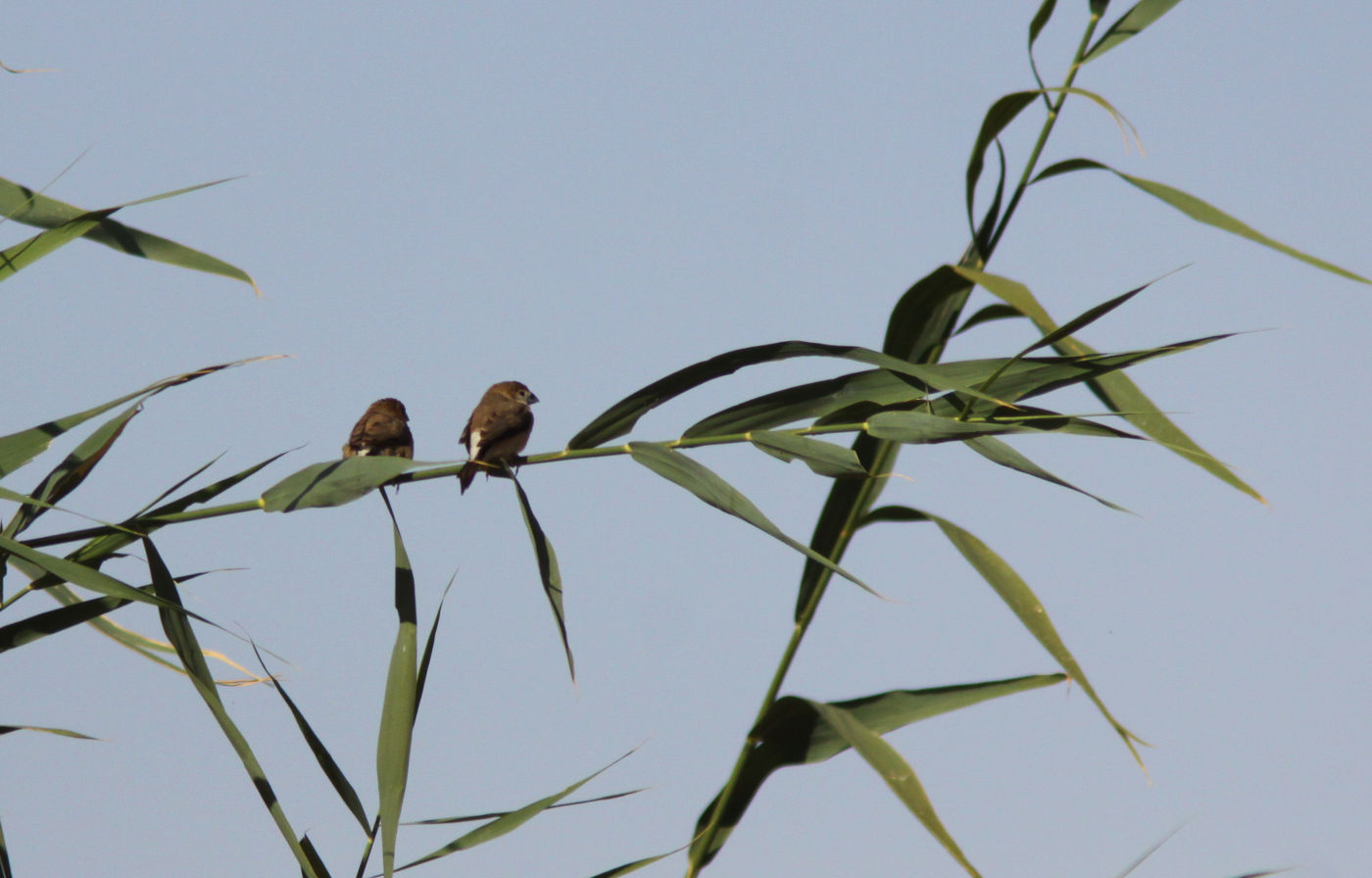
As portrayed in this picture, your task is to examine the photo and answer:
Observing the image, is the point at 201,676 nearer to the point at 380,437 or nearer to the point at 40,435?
the point at 40,435

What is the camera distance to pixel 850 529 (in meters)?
2.23

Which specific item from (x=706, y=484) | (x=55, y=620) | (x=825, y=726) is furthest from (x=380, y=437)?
(x=825, y=726)

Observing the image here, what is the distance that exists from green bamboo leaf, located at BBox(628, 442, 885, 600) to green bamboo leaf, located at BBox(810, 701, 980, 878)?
216 millimetres

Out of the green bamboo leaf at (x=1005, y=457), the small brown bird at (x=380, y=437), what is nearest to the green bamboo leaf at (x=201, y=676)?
the green bamboo leaf at (x=1005, y=457)

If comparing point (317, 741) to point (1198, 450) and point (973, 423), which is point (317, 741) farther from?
point (1198, 450)

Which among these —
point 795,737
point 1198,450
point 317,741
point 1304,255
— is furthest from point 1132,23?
point 317,741

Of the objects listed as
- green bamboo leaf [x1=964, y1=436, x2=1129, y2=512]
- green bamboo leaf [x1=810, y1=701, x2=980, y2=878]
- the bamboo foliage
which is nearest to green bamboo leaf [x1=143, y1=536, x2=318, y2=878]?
the bamboo foliage

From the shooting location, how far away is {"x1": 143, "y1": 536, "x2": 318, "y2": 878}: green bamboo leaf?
2146mm

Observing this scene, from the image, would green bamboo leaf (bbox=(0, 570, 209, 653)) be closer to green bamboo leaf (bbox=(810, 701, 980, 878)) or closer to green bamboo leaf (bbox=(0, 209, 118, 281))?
green bamboo leaf (bbox=(0, 209, 118, 281))

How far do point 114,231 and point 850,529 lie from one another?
155 cm

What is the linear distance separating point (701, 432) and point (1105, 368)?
703mm

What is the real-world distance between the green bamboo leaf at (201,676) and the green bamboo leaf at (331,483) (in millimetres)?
257

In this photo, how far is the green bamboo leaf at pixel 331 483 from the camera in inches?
80.0

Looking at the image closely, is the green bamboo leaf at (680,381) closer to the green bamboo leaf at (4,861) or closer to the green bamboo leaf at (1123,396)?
the green bamboo leaf at (1123,396)
